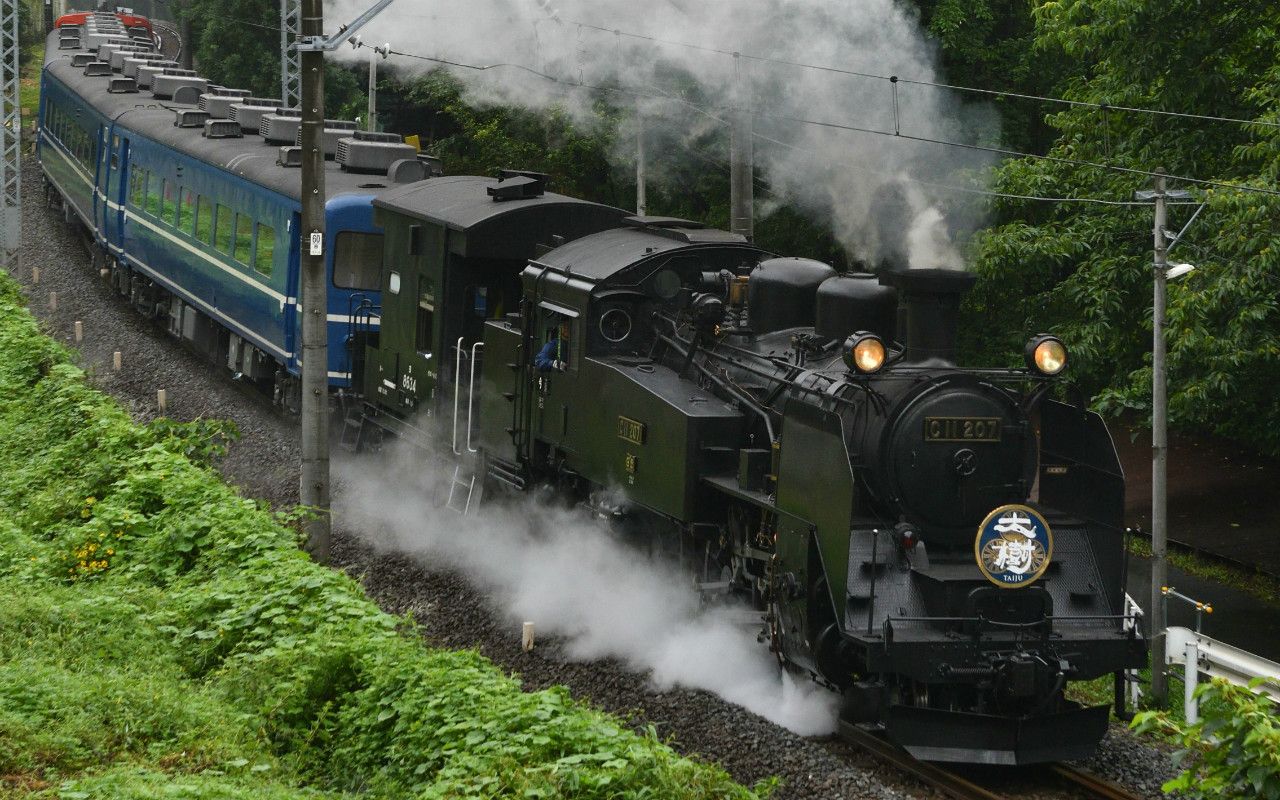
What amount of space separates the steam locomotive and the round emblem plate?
0.02 m

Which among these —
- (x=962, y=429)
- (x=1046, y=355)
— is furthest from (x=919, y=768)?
(x=1046, y=355)

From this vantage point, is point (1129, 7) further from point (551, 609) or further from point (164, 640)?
point (164, 640)

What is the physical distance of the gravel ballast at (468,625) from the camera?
8523 millimetres

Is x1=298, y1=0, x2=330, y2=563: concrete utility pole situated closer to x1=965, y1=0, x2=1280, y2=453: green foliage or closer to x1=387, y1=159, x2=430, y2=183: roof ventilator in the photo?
x1=387, y1=159, x2=430, y2=183: roof ventilator

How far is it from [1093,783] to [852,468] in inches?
88.6

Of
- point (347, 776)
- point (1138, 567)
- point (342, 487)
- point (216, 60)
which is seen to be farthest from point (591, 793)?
point (216, 60)

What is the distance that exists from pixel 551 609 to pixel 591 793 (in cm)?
527

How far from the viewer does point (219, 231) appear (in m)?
18.7

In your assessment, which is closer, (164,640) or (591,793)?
(591,793)

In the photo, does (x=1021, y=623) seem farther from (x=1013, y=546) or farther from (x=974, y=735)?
(x=974, y=735)

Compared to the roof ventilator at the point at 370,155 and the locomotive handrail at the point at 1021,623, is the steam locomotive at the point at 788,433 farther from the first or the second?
the roof ventilator at the point at 370,155

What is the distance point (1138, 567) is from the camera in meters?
17.6

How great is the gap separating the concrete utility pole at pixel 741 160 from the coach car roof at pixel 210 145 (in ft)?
12.5

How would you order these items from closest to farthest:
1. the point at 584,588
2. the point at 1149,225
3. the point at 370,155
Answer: the point at 584,588
the point at 1149,225
the point at 370,155
